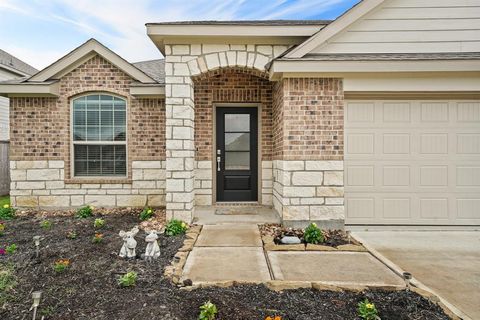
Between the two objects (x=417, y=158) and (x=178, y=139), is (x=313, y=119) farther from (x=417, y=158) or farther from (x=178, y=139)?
(x=178, y=139)

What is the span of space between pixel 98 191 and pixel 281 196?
4.32 meters

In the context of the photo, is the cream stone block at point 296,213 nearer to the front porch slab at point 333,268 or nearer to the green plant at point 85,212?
the front porch slab at point 333,268

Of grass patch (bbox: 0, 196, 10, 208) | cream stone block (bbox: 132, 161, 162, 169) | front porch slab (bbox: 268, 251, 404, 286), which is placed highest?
cream stone block (bbox: 132, 161, 162, 169)

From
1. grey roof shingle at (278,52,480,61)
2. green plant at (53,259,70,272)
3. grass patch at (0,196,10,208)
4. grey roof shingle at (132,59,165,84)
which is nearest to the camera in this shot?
green plant at (53,259,70,272)

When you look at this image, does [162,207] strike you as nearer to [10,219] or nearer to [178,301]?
[10,219]

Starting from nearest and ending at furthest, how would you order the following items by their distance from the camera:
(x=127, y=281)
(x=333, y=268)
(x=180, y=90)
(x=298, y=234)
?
(x=127, y=281), (x=333, y=268), (x=298, y=234), (x=180, y=90)

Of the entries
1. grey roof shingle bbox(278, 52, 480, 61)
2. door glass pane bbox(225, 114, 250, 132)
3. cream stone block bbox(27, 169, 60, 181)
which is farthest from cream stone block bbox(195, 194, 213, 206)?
grey roof shingle bbox(278, 52, 480, 61)

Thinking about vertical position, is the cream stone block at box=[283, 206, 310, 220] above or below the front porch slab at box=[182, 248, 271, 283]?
above

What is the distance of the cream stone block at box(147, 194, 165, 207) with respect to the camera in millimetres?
7254

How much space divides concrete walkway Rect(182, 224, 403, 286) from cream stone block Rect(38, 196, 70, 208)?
164 inches

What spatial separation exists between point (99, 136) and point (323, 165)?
514 cm

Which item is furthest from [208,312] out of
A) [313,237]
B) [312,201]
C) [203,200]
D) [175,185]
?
[203,200]

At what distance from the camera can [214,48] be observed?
19.1 feet

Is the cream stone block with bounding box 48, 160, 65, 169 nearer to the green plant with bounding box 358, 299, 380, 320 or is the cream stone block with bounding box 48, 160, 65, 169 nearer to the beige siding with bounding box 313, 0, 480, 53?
the beige siding with bounding box 313, 0, 480, 53
